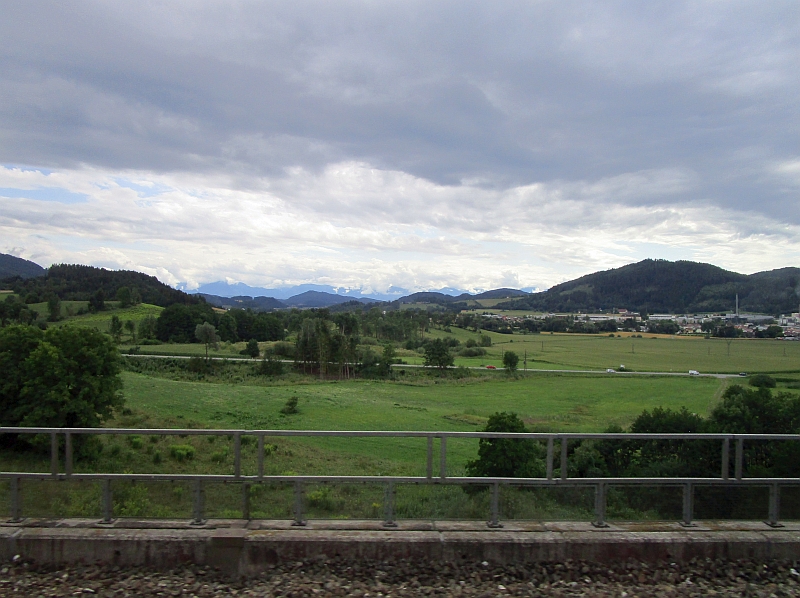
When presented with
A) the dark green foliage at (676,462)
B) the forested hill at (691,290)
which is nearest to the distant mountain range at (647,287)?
the forested hill at (691,290)

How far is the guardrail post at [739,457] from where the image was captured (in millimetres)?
5648

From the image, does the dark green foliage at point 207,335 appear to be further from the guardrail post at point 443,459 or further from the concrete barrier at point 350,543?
the guardrail post at point 443,459

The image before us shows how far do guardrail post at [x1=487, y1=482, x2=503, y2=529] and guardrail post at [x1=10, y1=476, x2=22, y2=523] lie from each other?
15.8 ft

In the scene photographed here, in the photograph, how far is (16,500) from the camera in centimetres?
529

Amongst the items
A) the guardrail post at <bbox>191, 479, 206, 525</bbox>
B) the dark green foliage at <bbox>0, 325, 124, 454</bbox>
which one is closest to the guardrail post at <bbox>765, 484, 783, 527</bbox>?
the guardrail post at <bbox>191, 479, 206, 525</bbox>

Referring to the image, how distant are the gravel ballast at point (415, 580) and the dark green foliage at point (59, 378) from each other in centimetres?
2172

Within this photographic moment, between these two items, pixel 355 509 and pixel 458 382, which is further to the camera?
pixel 458 382

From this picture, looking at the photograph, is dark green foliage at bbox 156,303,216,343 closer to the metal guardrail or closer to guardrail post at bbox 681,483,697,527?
the metal guardrail

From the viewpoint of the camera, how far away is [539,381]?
67812 mm

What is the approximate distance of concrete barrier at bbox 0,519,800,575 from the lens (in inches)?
192

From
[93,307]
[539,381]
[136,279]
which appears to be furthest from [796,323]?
[136,279]

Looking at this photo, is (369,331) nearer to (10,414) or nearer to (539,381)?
(539,381)

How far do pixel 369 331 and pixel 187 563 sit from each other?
113 metres

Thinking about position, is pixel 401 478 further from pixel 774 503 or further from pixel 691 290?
pixel 691 290
